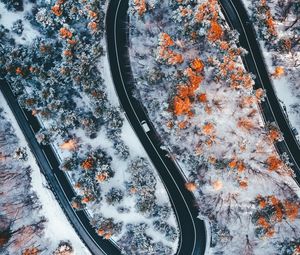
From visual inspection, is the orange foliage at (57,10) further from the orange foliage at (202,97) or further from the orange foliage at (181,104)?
the orange foliage at (202,97)

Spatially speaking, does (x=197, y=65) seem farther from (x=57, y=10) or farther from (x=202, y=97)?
(x=57, y=10)

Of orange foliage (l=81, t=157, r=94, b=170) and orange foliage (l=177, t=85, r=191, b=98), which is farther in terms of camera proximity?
orange foliage (l=81, t=157, r=94, b=170)

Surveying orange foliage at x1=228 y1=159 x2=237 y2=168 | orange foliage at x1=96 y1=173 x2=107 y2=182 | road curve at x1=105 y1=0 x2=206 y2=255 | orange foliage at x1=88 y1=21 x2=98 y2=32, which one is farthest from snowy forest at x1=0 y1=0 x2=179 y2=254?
orange foliage at x1=228 y1=159 x2=237 y2=168

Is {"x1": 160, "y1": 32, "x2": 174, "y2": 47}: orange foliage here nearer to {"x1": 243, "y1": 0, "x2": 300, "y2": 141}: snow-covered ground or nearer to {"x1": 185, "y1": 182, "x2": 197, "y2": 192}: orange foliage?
{"x1": 243, "y1": 0, "x2": 300, "y2": 141}: snow-covered ground

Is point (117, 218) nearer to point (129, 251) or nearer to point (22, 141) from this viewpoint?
point (129, 251)

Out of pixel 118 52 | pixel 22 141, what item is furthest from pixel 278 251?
pixel 22 141
